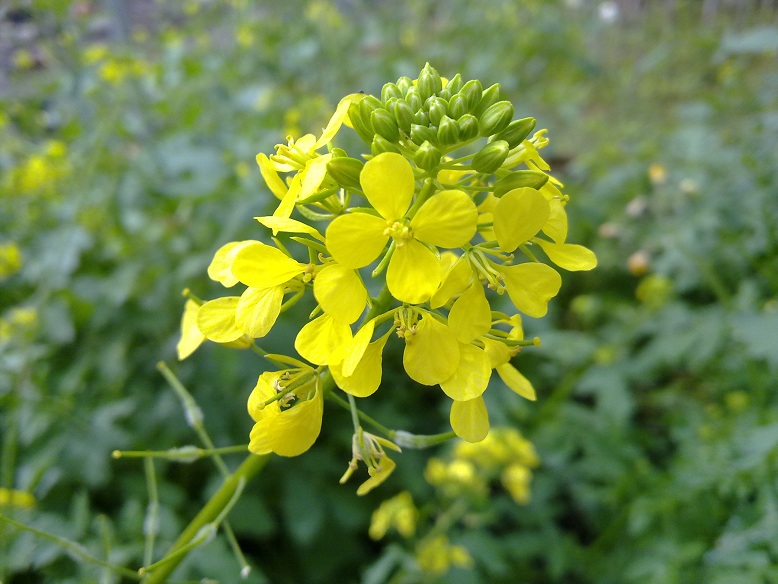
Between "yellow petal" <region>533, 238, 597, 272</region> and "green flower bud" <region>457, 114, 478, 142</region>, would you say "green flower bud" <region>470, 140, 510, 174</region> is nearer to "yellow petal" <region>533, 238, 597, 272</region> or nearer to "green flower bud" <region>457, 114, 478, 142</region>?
"green flower bud" <region>457, 114, 478, 142</region>

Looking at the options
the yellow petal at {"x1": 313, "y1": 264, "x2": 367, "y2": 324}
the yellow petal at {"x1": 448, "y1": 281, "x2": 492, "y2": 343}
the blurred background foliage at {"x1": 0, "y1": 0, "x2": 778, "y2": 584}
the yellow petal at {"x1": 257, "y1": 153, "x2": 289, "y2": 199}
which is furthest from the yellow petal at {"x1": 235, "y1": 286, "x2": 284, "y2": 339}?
the blurred background foliage at {"x1": 0, "y1": 0, "x2": 778, "y2": 584}

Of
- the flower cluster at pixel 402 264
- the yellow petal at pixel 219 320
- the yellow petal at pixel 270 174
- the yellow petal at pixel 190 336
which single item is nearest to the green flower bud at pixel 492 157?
the flower cluster at pixel 402 264

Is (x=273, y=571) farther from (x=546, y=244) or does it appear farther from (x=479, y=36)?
(x=479, y=36)

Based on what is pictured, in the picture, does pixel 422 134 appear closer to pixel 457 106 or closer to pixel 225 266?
pixel 457 106

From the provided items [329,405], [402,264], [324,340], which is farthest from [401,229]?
[329,405]

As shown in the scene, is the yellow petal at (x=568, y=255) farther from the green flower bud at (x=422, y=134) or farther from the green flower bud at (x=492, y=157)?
the green flower bud at (x=422, y=134)

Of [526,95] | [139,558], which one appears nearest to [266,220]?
[139,558]

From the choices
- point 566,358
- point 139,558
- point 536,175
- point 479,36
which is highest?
point 536,175

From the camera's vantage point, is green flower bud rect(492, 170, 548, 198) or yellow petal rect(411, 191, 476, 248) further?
green flower bud rect(492, 170, 548, 198)
